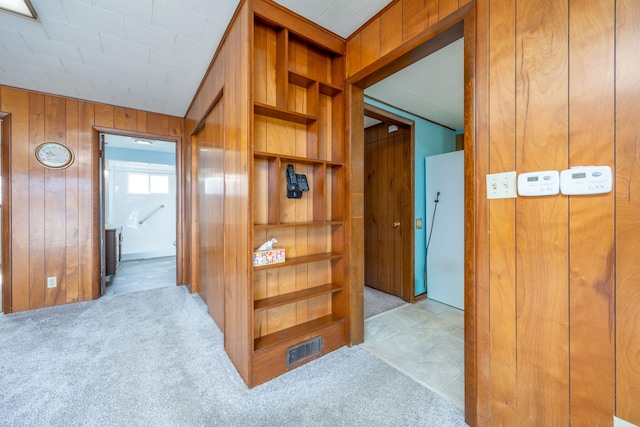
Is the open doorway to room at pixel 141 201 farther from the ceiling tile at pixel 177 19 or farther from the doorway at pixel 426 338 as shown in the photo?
A: the doorway at pixel 426 338

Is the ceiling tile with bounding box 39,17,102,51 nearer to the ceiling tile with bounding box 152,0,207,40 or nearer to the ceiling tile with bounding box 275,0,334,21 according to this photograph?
the ceiling tile with bounding box 152,0,207,40

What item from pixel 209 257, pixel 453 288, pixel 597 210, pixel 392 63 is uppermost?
pixel 392 63

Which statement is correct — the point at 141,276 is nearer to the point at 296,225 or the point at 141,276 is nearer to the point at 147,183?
the point at 147,183

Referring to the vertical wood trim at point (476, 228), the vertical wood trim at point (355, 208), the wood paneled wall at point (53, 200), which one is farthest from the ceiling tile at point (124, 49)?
the vertical wood trim at point (476, 228)

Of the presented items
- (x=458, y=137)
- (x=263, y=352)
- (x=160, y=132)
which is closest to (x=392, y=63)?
(x=263, y=352)

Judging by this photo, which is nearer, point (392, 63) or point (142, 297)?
point (392, 63)

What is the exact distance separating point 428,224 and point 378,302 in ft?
3.94

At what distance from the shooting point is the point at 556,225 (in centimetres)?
99

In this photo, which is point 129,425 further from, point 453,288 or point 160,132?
point 160,132

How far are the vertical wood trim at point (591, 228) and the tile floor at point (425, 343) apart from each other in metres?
0.70

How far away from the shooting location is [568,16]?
0.94 metres

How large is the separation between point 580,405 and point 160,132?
14.9 ft

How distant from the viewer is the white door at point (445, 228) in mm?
2906

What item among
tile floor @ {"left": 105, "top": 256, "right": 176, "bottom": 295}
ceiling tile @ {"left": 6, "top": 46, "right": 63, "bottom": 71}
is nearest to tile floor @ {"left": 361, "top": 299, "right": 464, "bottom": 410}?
tile floor @ {"left": 105, "top": 256, "right": 176, "bottom": 295}
